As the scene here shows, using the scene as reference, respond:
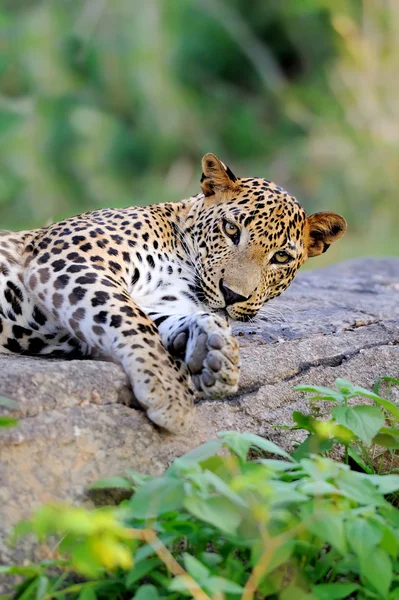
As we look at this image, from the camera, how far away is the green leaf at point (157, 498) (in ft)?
8.87

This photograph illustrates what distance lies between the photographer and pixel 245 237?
14.9 feet

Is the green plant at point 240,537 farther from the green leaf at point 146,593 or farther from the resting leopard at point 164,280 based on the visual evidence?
the resting leopard at point 164,280

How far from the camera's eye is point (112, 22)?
1535cm

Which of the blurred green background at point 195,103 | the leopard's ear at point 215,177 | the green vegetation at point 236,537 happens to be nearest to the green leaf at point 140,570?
the green vegetation at point 236,537

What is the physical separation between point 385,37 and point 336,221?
35.1ft

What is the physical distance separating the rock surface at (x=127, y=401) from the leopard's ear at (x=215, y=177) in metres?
0.71

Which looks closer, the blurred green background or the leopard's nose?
the leopard's nose

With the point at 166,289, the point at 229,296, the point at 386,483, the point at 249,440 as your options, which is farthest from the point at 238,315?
the point at 386,483

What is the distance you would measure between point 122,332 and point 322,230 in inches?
64.1

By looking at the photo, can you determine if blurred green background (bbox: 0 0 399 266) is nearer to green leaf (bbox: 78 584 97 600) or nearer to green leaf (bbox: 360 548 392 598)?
green leaf (bbox: 78 584 97 600)

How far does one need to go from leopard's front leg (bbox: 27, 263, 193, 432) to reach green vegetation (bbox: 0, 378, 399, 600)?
433 mm

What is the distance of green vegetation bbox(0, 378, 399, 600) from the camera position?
2.59 meters

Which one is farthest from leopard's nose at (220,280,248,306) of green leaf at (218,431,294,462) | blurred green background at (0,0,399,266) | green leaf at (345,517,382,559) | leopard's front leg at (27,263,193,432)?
blurred green background at (0,0,399,266)

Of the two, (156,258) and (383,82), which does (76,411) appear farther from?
(383,82)
